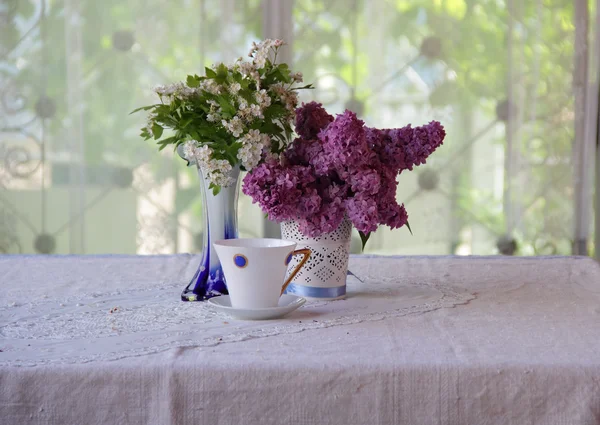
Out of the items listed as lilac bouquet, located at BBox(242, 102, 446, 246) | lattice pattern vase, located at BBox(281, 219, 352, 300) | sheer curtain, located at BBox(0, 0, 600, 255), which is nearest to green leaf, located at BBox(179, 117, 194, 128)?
lilac bouquet, located at BBox(242, 102, 446, 246)

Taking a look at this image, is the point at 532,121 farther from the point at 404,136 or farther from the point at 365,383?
the point at 365,383

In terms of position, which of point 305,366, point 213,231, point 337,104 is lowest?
point 305,366

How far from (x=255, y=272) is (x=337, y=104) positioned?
165 centimetres

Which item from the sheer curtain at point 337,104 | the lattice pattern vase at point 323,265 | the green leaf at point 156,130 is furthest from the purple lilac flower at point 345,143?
the sheer curtain at point 337,104

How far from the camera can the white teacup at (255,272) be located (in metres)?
0.88

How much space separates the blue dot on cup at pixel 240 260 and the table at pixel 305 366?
3.0 inches

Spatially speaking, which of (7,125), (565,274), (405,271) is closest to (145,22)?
(7,125)

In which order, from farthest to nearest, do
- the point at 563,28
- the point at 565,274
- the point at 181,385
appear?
the point at 563,28, the point at 565,274, the point at 181,385

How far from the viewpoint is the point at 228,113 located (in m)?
0.94

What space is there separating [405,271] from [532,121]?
4.65 ft

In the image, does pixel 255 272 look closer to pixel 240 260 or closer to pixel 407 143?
pixel 240 260

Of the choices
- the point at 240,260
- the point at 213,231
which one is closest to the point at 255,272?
the point at 240,260

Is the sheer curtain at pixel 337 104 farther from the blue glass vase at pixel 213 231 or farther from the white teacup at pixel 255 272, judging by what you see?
the white teacup at pixel 255 272

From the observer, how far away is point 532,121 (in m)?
2.45
